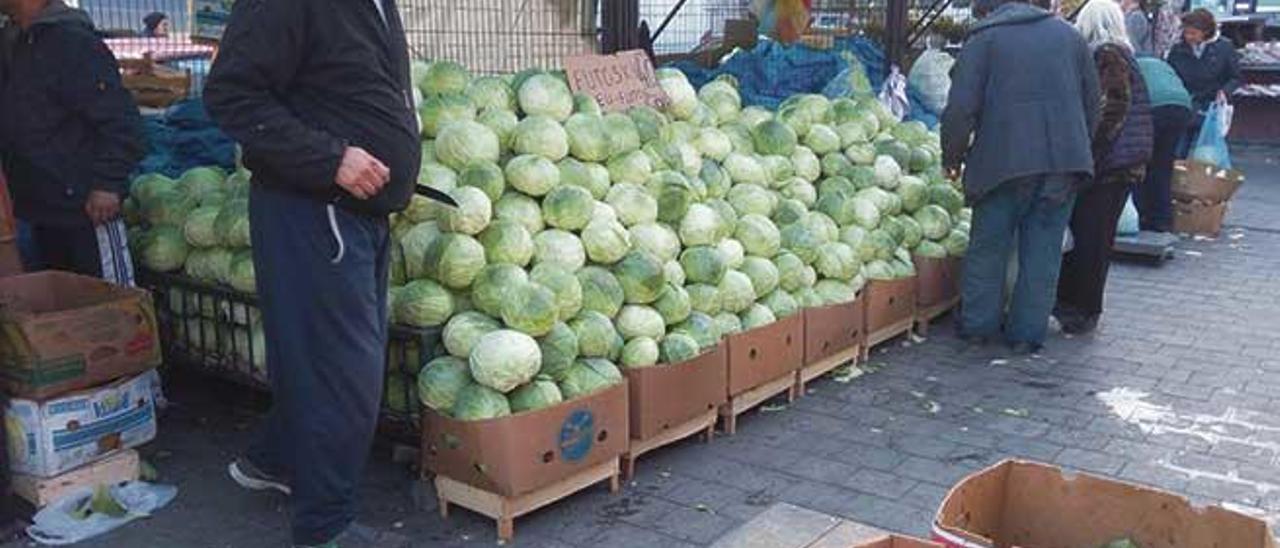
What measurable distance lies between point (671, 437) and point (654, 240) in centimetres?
80

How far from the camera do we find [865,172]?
6008 millimetres

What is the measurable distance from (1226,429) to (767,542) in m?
2.91

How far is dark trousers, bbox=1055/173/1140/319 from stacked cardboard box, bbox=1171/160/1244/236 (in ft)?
10.4

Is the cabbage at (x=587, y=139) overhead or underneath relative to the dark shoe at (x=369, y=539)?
overhead

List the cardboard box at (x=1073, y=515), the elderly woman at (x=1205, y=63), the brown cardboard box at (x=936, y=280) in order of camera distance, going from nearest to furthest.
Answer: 1. the cardboard box at (x=1073, y=515)
2. the brown cardboard box at (x=936, y=280)
3. the elderly woman at (x=1205, y=63)

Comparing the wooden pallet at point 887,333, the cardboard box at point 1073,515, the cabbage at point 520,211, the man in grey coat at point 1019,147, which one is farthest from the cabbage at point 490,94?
the cardboard box at point 1073,515

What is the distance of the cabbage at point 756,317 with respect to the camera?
4.64 meters

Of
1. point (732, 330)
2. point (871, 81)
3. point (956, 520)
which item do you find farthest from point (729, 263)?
point (871, 81)

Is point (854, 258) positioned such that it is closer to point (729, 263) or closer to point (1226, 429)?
point (729, 263)

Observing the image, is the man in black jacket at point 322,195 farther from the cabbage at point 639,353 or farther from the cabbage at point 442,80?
the cabbage at point 442,80

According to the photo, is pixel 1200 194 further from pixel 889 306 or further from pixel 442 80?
pixel 442 80

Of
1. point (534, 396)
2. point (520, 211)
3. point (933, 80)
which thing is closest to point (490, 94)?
point (520, 211)

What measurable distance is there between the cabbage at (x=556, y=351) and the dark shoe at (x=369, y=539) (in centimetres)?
73

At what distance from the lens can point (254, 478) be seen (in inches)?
153
